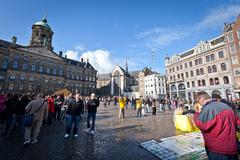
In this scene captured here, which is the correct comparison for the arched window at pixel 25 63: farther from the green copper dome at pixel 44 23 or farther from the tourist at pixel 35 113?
the tourist at pixel 35 113

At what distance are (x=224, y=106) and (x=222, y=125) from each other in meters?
0.33

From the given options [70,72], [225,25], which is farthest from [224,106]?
[70,72]

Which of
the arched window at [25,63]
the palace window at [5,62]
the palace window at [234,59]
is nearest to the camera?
the palace window at [234,59]

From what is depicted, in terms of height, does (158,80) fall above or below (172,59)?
below

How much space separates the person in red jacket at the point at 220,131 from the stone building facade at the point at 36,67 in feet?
182

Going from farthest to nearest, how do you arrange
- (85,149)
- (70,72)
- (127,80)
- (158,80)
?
(127,80) < (158,80) < (70,72) < (85,149)

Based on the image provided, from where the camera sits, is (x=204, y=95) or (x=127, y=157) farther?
(x=127, y=157)

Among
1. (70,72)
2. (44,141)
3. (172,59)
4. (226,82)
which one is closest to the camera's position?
(44,141)

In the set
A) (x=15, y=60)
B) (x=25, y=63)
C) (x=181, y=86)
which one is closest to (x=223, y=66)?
(x=181, y=86)

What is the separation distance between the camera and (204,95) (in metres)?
3.03

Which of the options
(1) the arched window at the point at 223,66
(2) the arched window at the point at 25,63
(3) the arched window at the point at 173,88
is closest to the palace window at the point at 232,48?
(1) the arched window at the point at 223,66

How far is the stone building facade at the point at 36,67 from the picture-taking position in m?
46.4

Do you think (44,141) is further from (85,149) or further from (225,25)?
(225,25)

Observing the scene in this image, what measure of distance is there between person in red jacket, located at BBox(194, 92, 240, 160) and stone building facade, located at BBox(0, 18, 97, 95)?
55590 millimetres
